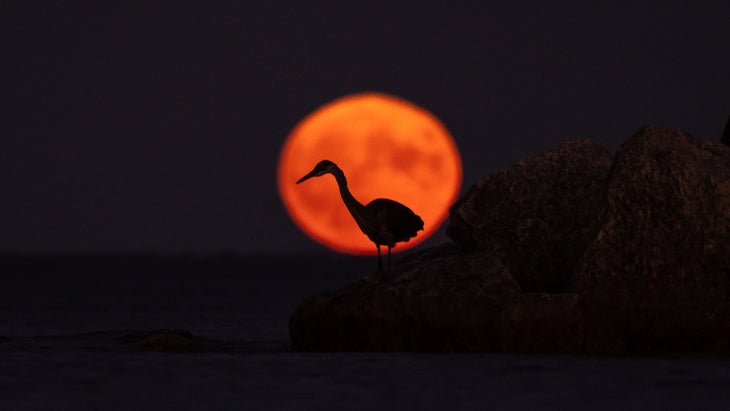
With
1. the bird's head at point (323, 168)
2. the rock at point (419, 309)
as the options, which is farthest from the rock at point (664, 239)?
the bird's head at point (323, 168)

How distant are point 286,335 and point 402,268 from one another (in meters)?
8.21

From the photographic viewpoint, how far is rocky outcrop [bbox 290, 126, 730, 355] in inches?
736

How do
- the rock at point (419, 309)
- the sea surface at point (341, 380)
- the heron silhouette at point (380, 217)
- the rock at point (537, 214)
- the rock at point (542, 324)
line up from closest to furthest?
the sea surface at point (341, 380) → the rock at point (542, 324) → the rock at point (419, 309) → the rock at point (537, 214) → the heron silhouette at point (380, 217)

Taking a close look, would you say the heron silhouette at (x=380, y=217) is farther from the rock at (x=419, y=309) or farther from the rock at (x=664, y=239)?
the rock at (x=664, y=239)

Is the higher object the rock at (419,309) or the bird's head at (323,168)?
the bird's head at (323,168)

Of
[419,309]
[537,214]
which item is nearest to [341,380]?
[419,309]

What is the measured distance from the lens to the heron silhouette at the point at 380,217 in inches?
853

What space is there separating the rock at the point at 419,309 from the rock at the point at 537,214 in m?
0.61

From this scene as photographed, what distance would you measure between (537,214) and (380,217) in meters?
2.67

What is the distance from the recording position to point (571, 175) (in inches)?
816

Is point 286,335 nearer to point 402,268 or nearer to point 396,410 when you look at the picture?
point 402,268

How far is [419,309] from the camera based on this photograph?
19266 mm

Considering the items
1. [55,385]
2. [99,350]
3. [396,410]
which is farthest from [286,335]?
[396,410]

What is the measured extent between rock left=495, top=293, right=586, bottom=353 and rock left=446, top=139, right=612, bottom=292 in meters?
1.33
